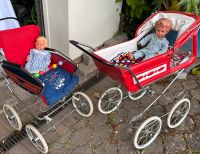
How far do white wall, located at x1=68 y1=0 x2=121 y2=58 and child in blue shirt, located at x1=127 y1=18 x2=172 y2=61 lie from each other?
0.92 m

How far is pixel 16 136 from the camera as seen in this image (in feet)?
11.0

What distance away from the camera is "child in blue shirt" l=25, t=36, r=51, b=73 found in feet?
10.6

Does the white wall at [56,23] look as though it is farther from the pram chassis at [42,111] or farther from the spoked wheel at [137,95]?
the spoked wheel at [137,95]

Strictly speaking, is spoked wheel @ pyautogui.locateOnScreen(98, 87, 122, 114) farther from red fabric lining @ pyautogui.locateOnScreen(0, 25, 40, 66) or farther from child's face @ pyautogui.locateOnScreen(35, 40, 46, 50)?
red fabric lining @ pyautogui.locateOnScreen(0, 25, 40, 66)

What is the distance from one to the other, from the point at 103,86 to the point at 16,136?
1.40m

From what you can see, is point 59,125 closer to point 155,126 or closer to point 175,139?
point 155,126

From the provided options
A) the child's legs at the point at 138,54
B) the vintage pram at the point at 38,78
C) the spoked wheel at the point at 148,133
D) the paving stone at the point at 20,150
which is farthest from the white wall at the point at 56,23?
the spoked wheel at the point at 148,133

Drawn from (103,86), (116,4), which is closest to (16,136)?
(103,86)

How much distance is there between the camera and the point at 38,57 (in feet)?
10.6

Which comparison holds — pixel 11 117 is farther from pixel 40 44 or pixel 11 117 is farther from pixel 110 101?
pixel 110 101

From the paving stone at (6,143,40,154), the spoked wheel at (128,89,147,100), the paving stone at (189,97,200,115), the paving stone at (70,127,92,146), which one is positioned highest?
the spoked wheel at (128,89,147,100)

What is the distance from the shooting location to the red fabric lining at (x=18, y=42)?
304cm

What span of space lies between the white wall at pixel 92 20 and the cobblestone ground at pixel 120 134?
33.8 inches

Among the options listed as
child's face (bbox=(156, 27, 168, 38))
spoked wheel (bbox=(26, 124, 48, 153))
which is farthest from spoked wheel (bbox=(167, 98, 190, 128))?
spoked wheel (bbox=(26, 124, 48, 153))
